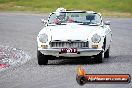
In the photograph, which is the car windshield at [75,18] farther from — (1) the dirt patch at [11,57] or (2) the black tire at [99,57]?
(2) the black tire at [99,57]

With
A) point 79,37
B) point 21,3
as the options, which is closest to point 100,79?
point 79,37

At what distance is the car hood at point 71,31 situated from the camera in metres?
14.2

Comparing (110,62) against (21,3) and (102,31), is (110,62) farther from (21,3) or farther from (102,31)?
(21,3)

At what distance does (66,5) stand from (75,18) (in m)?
55.9

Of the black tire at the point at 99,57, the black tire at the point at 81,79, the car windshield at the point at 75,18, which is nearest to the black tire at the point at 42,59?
the black tire at the point at 99,57

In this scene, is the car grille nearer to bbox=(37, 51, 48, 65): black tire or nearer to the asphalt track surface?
bbox=(37, 51, 48, 65): black tire

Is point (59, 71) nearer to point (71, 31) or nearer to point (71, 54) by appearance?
point (71, 54)

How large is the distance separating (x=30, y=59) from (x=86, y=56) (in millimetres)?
2127

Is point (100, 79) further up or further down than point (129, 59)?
further up

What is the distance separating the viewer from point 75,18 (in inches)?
631

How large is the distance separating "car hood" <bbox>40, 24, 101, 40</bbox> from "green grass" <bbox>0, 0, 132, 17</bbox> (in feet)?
158

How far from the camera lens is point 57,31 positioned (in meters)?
14.5

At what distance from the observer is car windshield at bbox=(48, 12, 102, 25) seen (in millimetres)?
15758

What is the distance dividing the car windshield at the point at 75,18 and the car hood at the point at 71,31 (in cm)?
59
